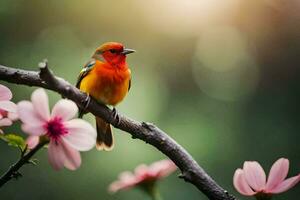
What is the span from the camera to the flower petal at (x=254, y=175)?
48 centimetres

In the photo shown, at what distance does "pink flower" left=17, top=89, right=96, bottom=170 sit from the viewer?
1.40ft

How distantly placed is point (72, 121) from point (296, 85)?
2291 millimetres

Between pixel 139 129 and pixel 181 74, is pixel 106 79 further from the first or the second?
pixel 181 74

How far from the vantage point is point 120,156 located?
2.03m

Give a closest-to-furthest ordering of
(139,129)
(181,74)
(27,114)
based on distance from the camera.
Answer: (27,114) < (139,129) < (181,74)

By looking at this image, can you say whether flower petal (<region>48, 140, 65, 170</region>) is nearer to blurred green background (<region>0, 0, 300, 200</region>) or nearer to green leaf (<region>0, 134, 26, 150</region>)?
green leaf (<region>0, 134, 26, 150</region>)

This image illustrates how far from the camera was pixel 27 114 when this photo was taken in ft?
1.39

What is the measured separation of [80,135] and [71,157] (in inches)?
0.7

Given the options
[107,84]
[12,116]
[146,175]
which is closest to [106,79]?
[107,84]

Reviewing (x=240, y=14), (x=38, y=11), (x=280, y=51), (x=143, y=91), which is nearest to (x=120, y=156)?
(x=143, y=91)

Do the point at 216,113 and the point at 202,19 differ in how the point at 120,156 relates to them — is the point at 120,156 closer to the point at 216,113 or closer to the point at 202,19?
the point at 216,113

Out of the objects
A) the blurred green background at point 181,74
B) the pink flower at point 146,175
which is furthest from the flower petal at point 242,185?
the blurred green background at point 181,74

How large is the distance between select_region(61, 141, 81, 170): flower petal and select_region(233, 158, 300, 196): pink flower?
134 mm

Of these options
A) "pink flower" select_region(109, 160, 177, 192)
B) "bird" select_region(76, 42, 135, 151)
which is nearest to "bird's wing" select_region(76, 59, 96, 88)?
"bird" select_region(76, 42, 135, 151)
